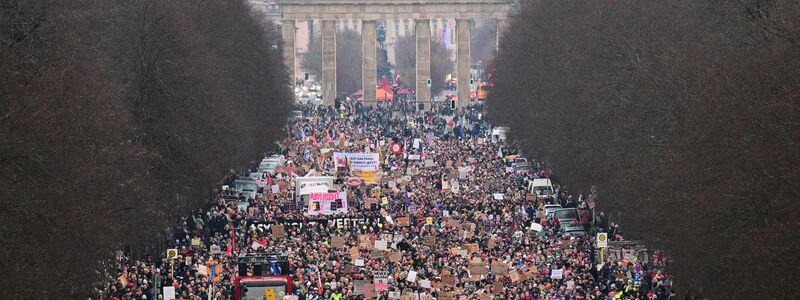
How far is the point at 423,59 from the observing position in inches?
6452

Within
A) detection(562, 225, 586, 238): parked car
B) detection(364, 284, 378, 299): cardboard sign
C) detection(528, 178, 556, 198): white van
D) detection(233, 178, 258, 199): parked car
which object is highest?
detection(364, 284, 378, 299): cardboard sign

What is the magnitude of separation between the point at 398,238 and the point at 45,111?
1941cm

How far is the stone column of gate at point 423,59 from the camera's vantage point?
534 ft

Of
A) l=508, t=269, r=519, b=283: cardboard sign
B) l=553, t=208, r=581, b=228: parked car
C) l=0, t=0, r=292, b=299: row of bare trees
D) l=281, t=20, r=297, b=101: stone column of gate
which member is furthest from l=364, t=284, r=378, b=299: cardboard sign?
l=281, t=20, r=297, b=101: stone column of gate

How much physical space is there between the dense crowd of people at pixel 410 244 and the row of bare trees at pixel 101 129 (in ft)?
6.12

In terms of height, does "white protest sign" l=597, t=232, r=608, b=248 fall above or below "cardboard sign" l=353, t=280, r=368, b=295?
above

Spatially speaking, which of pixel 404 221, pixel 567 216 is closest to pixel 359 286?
pixel 404 221

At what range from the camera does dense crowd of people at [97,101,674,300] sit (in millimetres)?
57531

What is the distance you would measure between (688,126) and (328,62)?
354 ft

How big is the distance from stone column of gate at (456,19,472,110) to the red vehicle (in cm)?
10596

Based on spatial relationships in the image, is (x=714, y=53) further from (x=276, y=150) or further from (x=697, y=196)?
(x=276, y=150)

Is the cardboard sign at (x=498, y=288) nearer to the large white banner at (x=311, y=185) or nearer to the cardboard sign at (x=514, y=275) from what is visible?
the cardboard sign at (x=514, y=275)

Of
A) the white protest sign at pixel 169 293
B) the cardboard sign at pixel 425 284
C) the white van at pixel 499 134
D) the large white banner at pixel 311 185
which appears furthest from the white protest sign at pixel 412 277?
the white van at pixel 499 134

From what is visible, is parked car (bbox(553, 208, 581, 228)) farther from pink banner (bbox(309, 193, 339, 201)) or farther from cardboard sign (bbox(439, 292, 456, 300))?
cardboard sign (bbox(439, 292, 456, 300))
